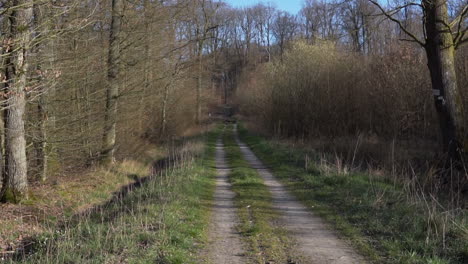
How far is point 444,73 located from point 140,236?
9.93 meters

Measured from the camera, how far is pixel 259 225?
7.67 metres

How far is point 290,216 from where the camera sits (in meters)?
8.50

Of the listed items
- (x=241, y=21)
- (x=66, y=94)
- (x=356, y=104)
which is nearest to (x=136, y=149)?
(x=66, y=94)

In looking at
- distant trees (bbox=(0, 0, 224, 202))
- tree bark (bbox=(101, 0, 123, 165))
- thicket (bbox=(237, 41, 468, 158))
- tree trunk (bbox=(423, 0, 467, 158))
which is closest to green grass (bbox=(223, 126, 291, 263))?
distant trees (bbox=(0, 0, 224, 202))

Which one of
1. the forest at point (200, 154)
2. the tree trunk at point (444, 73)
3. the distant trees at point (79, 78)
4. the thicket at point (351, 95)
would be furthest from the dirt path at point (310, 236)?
the thicket at point (351, 95)

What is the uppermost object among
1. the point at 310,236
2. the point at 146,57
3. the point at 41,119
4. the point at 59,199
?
the point at 146,57

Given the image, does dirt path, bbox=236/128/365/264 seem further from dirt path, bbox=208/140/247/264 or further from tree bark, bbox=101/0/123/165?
tree bark, bbox=101/0/123/165

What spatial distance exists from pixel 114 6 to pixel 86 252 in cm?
1202

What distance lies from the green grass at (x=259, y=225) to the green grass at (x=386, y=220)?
99 cm

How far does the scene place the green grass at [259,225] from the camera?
238 inches

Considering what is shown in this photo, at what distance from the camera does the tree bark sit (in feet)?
52.1

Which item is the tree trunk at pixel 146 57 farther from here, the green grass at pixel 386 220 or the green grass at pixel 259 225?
the green grass at pixel 386 220

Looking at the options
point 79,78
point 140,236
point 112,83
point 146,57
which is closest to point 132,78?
point 146,57

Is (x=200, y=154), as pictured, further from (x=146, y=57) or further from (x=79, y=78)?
(x=79, y=78)
